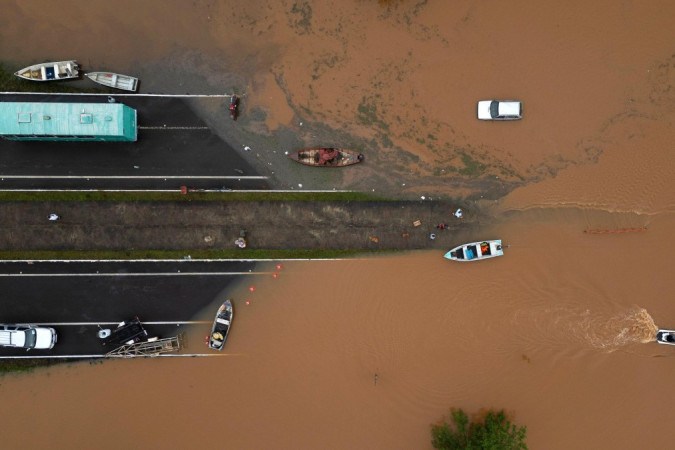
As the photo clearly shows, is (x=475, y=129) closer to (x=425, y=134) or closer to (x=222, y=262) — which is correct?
(x=425, y=134)

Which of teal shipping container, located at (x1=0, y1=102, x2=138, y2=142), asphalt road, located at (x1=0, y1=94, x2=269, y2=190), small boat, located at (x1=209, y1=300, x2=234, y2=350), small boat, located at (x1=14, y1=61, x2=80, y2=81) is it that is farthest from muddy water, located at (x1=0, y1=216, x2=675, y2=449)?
small boat, located at (x1=14, y1=61, x2=80, y2=81)

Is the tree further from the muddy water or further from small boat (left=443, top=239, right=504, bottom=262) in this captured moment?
small boat (left=443, top=239, right=504, bottom=262)

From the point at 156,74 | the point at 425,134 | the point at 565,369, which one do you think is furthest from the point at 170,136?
the point at 565,369

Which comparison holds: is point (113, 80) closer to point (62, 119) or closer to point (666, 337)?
point (62, 119)

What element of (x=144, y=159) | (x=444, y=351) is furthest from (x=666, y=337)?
(x=144, y=159)

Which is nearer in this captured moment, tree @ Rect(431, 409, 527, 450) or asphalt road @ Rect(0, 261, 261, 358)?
tree @ Rect(431, 409, 527, 450)
